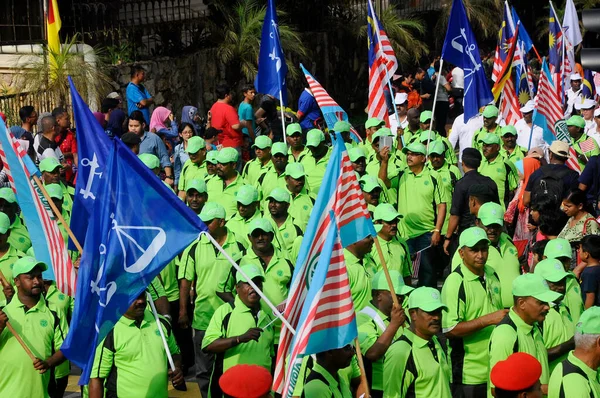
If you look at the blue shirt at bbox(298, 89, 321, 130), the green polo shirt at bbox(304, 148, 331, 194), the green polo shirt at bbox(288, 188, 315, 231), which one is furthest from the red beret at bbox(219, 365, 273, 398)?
the blue shirt at bbox(298, 89, 321, 130)

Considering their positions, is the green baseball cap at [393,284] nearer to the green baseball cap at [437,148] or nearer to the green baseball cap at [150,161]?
the green baseball cap at [150,161]

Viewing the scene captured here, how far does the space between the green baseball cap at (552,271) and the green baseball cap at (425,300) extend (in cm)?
132

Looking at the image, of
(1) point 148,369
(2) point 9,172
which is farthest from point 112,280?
(2) point 9,172

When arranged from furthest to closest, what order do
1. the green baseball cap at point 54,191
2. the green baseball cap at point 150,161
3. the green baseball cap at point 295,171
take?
1. the green baseball cap at point 150,161
2. the green baseball cap at point 295,171
3. the green baseball cap at point 54,191

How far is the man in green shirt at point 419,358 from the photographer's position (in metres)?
7.83

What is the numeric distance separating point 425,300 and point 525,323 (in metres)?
0.77

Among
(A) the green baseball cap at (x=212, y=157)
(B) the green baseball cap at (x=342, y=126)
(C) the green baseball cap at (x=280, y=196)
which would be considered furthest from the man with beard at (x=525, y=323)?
(B) the green baseball cap at (x=342, y=126)

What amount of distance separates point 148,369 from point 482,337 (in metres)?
2.48

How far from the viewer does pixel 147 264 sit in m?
8.17

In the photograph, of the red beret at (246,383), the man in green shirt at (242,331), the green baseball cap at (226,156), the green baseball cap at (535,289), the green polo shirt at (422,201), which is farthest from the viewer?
the green polo shirt at (422,201)

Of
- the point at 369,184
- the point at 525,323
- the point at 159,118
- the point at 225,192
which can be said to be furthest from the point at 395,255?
the point at 159,118

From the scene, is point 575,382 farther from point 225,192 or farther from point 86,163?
point 225,192

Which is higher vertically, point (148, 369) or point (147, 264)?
point (147, 264)

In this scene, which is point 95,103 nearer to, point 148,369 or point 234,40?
point 234,40
